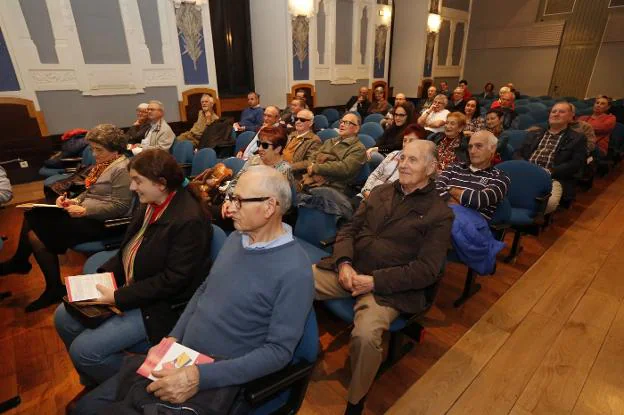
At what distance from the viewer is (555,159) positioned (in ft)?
10.5

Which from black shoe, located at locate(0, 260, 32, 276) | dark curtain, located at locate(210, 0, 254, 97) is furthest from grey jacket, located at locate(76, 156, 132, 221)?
dark curtain, located at locate(210, 0, 254, 97)

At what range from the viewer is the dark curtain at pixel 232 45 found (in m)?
6.34

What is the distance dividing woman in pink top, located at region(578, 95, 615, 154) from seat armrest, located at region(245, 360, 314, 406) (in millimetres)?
5052

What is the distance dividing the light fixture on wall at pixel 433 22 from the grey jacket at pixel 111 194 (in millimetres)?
9513

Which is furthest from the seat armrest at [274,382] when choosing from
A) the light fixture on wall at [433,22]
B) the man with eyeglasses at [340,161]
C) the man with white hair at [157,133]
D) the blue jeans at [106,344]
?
the light fixture on wall at [433,22]

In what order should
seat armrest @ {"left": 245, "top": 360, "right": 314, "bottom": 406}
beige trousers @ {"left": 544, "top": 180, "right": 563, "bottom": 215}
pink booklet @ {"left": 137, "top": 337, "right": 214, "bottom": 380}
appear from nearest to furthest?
1. seat armrest @ {"left": 245, "top": 360, "right": 314, "bottom": 406}
2. pink booklet @ {"left": 137, "top": 337, "right": 214, "bottom": 380}
3. beige trousers @ {"left": 544, "top": 180, "right": 563, "bottom": 215}

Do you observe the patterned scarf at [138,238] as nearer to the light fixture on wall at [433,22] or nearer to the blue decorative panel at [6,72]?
the blue decorative panel at [6,72]

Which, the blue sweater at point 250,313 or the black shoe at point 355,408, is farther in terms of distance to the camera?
the black shoe at point 355,408

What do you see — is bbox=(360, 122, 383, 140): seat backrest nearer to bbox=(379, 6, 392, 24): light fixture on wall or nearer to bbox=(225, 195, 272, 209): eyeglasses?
bbox=(225, 195, 272, 209): eyeglasses

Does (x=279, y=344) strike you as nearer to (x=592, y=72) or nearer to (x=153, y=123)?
(x=153, y=123)

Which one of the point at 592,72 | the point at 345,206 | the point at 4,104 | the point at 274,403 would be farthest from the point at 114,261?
the point at 592,72

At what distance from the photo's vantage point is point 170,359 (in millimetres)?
1081

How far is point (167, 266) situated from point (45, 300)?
4.92ft

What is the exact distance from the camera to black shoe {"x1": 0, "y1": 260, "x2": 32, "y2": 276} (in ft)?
7.72
